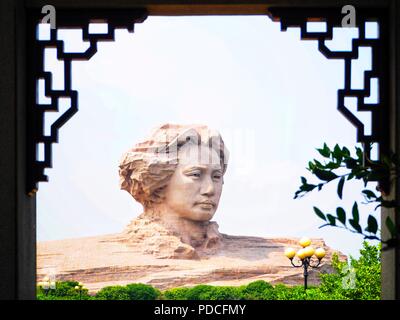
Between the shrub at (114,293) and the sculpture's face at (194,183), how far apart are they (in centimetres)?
273

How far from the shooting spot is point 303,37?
14.2 ft

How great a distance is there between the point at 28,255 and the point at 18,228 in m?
0.25

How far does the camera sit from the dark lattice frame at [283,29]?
4188 mm

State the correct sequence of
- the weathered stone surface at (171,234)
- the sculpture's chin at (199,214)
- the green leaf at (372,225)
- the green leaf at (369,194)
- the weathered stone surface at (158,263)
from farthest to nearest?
1. the sculpture's chin at (199,214)
2. the weathered stone surface at (171,234)
3. the weathered stone surface at (158,263)
4. the green leaf at (369,194)
5. the green leaf at (372,225)

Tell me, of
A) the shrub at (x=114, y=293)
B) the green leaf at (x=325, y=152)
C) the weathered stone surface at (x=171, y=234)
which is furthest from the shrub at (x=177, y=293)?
the green leaf at (x=325, y=152)

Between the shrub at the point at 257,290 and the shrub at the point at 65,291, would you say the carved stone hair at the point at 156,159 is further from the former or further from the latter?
the shrub at the point at 257,290

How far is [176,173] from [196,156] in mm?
504

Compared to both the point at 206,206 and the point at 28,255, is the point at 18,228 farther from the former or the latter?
the point at 206,206

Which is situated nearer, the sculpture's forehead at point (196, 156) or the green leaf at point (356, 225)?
the green leaf at point (356, 225)

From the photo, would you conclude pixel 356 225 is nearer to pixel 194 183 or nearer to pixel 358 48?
pixel 358 48

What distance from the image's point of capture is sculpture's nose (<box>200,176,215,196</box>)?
17375 millimetres

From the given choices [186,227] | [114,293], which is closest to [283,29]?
[114,293]
